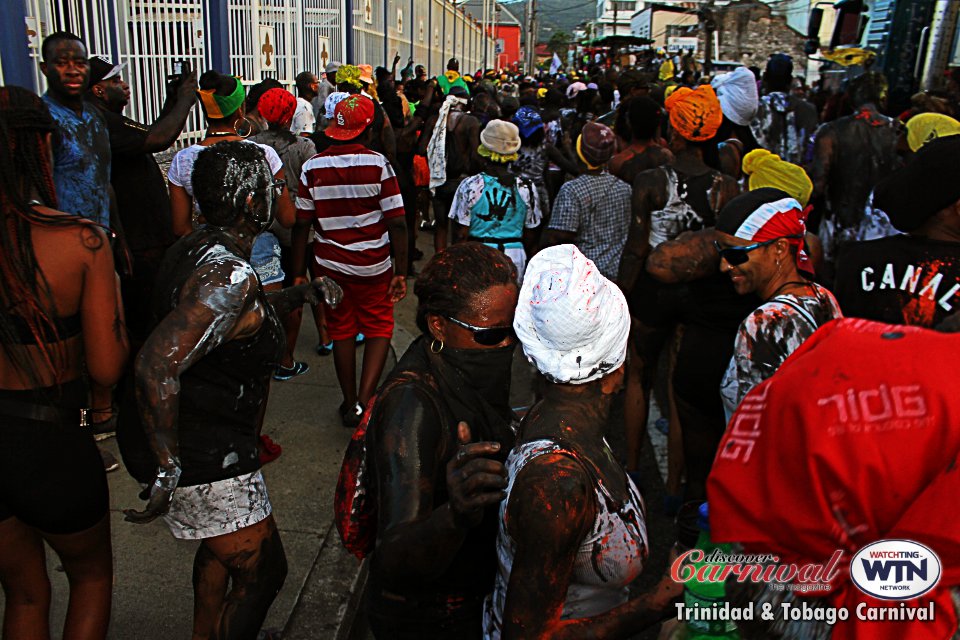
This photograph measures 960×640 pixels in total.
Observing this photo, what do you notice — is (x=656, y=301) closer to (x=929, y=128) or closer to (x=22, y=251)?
(x=929, y=128)

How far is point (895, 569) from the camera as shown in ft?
3.86

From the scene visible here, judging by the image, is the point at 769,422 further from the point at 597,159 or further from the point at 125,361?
the point at 597,159

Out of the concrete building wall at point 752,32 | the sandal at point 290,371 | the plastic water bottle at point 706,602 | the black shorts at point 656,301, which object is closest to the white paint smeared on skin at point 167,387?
the plastic water bottle at point 706,602

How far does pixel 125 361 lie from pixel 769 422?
2051mm

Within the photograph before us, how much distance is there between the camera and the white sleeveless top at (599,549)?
169cm

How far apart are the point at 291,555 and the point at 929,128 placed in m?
4.91

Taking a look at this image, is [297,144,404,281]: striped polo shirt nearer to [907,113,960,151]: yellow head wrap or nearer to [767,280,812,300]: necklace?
[767,280,812,300]: necklace

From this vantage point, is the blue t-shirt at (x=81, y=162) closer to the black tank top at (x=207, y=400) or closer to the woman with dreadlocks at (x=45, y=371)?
the woman with dreadlocks at (x=45, y=371)

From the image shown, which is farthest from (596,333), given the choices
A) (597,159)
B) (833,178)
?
(833,178)

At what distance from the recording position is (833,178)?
599cm

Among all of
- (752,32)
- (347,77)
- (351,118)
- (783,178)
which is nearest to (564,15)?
(752,32)

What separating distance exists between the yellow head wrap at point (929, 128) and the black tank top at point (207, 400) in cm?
474

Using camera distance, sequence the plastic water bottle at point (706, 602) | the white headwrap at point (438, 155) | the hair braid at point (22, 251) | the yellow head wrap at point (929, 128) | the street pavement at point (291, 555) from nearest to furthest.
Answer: the plastic water bottle at point (706, 602) → the hair braid at point (22, 251) → the street pavement at point (291, 555) → the yellow head wrap at point (929, 128) → the white headwrap at point (438, 155)

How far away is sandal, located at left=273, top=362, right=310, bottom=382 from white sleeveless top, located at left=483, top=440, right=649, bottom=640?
4.16 meters
